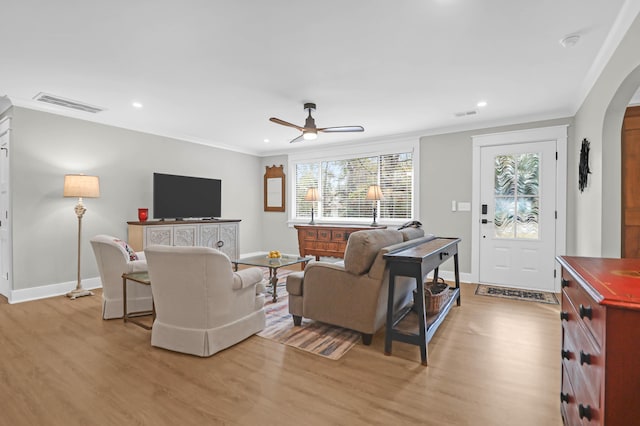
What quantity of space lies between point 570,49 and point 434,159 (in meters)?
2.71

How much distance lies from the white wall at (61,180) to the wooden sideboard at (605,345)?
5424mm

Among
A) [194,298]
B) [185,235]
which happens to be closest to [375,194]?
[185,235]

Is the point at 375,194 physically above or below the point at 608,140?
below

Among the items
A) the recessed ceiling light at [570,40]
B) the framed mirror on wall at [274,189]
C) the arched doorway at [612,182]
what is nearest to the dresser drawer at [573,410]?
the arched doorway at [612,182]

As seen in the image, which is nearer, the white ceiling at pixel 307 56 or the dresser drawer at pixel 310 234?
the white ceiling at pixel 307 56

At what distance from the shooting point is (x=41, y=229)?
416 cm

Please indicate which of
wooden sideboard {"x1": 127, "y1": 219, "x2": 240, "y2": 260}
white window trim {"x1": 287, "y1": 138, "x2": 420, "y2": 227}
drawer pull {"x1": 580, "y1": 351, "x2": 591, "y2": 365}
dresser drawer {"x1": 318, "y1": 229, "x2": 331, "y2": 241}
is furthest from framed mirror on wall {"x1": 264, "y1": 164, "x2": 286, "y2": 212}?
drawer pull {"x1": 580, "y1": 351, "x2": 591, "y2": 365}

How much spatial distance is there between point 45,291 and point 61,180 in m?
1.46

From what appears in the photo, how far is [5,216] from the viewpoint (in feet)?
13.8

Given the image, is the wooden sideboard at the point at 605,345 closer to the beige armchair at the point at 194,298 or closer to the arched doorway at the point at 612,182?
Answer: the arched doorway at the point at 612,182

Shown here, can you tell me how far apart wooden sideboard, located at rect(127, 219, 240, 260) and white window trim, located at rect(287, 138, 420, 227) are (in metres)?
1.44

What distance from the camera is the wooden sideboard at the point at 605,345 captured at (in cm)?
97

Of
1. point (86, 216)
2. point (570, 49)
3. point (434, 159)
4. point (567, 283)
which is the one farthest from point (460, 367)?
point (86, 216)

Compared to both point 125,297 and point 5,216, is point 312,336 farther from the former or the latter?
point 5,216
